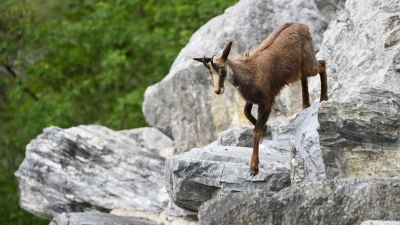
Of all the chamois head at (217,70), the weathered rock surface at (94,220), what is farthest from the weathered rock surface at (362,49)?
the weathered rock surface at (94,220)

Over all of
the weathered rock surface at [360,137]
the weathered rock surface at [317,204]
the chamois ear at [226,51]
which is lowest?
the weathered rock surface at [317,204]

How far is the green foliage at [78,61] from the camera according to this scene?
70.2 ft

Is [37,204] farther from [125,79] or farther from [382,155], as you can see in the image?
[125,79]

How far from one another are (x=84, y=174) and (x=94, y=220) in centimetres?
213

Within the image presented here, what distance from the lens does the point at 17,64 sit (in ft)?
71.1

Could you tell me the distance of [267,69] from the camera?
361 inches

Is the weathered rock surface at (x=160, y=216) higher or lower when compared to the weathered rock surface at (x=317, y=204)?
lower

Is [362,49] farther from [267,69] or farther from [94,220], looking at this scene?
[94,220]

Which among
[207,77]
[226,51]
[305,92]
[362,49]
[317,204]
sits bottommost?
[207,77]

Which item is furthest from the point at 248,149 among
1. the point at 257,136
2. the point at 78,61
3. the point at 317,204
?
the point at 78,61

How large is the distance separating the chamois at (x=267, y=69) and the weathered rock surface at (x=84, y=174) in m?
4.10

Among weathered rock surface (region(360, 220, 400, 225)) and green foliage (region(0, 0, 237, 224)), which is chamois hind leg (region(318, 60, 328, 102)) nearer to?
weathered rock surface (region(360, 220, 400, 225))

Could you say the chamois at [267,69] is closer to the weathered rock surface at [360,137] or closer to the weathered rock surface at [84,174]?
the weathered rock surface at [360,137]

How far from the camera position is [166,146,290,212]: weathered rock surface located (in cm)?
902
